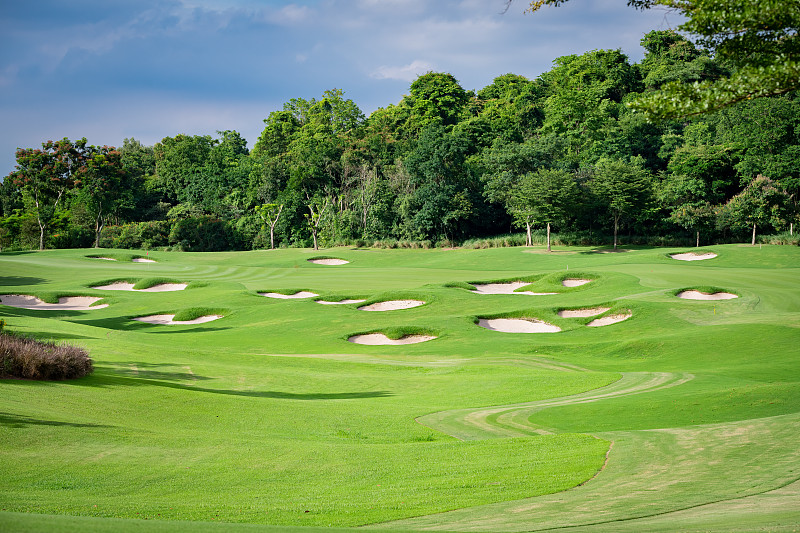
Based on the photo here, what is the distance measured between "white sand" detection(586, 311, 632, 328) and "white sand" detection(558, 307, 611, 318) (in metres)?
0.95

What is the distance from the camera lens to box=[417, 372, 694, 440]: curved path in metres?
13.7

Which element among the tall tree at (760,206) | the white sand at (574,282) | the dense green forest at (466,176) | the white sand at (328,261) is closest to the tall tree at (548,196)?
the dense green forest at (466,176)

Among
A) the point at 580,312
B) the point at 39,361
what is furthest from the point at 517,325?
the point at 39,361

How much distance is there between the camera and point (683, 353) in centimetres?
2361

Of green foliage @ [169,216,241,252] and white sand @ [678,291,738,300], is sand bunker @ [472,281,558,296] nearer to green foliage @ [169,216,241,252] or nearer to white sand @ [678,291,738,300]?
white sand @ [678,291,738,300]

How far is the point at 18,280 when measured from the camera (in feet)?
170

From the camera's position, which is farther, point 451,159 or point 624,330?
point 451,159

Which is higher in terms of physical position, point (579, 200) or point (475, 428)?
point (579, 200)

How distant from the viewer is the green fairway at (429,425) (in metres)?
7.61

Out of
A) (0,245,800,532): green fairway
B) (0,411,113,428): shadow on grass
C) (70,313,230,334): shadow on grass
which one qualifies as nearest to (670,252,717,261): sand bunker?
(0,245,800,532): green fairway

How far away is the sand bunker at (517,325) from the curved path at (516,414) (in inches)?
463

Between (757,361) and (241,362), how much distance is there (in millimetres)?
17767

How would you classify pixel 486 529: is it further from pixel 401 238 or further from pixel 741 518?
pixel 401 238

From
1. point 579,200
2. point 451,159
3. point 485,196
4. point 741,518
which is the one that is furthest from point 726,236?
→ point 741,518
